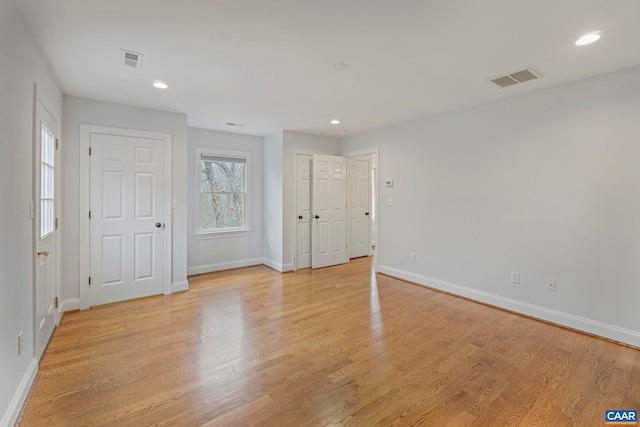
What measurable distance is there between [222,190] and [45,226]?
2.76m

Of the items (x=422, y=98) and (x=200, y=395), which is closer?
(x=200, y=395)

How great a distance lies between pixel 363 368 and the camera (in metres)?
2.25

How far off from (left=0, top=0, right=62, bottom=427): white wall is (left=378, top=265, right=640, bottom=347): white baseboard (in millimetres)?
4257

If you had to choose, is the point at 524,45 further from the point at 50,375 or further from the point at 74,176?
the point at 74,176

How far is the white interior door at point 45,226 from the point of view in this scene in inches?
89.4

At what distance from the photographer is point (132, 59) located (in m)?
2.47

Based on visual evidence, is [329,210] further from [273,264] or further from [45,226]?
[45,226]

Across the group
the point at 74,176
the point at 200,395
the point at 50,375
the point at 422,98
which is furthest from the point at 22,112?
the point at 422,98

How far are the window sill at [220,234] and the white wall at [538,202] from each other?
2.93 m

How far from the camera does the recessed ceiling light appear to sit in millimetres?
2081

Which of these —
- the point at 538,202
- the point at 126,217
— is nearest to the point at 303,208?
the point at 126,217

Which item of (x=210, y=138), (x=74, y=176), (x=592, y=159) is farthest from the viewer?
(x=210, y=138)

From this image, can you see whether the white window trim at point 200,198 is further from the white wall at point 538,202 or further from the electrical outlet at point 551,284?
the electrical outlet at point 551,284

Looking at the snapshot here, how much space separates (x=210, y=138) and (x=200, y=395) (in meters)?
4.14
